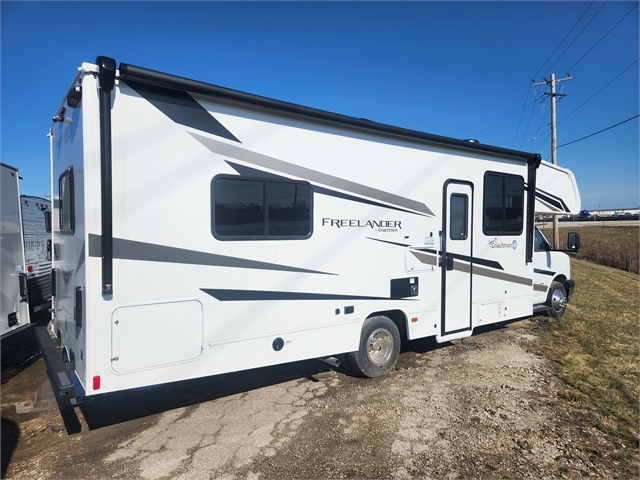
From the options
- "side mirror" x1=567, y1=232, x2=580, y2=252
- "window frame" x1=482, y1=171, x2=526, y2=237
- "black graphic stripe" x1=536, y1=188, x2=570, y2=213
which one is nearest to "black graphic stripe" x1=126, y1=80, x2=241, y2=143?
"window frame" x1=482, y1=171, x2=526, y2=237

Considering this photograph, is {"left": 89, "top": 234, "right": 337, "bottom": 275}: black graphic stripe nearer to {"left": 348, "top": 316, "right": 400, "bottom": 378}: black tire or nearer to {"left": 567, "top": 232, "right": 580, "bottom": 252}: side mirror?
{"left": 348, "top": 316, "right": 400, "bottom": 378}: black tire

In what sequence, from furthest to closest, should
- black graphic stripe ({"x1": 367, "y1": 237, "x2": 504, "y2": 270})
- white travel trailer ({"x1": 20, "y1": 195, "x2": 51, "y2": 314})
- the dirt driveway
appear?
white travel trailer ({"x1": 20, "y1": 195, "x2": 51, "y2": 314}) → black graphic stripe ({"x1": 367, "y1": 237, "x2": 504, "y2": 270}) → the dirt driveway

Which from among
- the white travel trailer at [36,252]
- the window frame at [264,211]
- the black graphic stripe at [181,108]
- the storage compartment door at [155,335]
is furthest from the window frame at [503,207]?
the white travel trailer at [36,252]

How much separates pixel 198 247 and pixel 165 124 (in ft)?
3.73

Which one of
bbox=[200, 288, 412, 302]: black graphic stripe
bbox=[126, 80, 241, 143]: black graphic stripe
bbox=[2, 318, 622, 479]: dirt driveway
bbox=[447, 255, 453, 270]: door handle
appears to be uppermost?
bbox=[126, 80, 241, 143]: black graphic stripe

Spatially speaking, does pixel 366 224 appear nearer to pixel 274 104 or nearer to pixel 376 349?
pixel 376 349

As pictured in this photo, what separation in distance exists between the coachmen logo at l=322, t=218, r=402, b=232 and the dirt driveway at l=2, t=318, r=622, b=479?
77.2 inches

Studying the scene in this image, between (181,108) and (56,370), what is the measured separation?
2.68 meters

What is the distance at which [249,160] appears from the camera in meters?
4.21

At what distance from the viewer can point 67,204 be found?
4.41m

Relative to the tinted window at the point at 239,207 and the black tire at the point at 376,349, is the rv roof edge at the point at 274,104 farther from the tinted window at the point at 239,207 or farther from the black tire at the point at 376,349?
the black tire at the point at 376,349

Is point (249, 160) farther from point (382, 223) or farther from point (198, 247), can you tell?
point (382, 223)

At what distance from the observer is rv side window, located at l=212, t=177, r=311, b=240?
404cm

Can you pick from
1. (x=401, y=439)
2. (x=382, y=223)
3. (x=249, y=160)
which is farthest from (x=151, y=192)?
(x=401, y=439)
